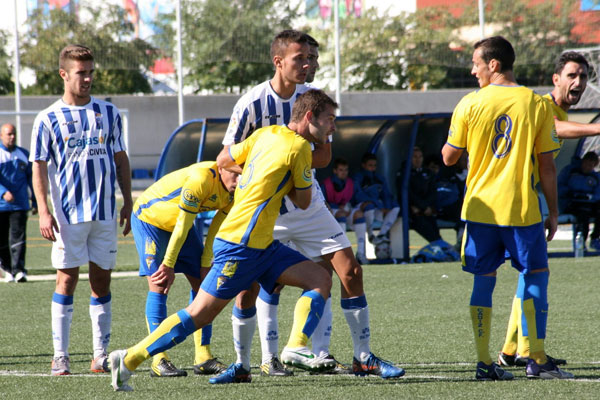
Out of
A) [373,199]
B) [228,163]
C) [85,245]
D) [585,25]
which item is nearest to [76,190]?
[85,245]

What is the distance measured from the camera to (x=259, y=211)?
491cm

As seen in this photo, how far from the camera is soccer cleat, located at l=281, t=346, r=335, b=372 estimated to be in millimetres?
4777

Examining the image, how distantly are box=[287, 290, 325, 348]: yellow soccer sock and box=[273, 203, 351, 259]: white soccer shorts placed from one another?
553mm

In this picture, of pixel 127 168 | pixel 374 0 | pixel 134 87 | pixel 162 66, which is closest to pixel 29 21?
pixel 162 66

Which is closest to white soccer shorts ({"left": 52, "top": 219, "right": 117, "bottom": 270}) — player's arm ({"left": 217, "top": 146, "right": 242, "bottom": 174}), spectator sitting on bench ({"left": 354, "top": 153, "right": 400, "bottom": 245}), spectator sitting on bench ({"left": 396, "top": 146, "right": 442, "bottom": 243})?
player's arm ({"left": 217, "top": 146, "right": 242, "bottom": 174})

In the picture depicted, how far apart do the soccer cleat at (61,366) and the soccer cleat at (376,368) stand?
5.91ft

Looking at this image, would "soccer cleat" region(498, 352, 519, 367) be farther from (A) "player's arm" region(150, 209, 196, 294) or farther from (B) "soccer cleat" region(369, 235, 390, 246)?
(B) "soccer cleat" region(369, 235, 390, 246)

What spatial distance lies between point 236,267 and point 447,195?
9242 millimetres

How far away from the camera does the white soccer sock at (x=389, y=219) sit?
43.8ft

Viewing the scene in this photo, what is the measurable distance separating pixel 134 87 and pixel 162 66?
14417 millimetres

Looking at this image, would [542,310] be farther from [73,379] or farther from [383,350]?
[73,379]

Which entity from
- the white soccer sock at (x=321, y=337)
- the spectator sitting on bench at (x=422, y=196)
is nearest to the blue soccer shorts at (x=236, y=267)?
the white soccer sock at (x=321, y=337)

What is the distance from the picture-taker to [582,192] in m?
13.3

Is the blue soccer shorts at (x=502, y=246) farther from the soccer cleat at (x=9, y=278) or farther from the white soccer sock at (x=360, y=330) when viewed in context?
the soccer cleat at (x=9, y=278)
